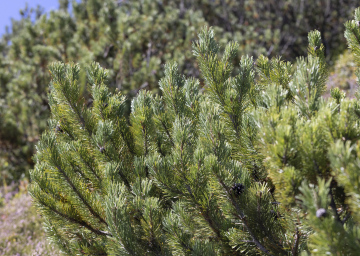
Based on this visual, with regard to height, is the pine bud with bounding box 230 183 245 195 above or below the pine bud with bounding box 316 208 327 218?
above

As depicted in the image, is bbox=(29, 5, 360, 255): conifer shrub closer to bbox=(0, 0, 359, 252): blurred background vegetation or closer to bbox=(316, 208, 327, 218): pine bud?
bbox=(316, 208, 327, 218): pine bud

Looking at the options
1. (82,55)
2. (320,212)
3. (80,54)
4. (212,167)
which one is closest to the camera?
(320,212)

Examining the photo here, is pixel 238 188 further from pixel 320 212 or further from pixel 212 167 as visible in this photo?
pixel 320 212

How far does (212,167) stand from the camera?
1.79 meters

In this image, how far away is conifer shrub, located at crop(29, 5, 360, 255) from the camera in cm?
156

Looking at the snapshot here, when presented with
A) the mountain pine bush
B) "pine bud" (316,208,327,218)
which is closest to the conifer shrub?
"pine bud" (316,208,327,218)

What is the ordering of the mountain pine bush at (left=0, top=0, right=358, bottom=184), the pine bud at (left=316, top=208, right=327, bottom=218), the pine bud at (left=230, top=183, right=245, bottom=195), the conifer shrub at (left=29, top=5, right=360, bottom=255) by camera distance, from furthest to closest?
the mountain pine bush at (left=0, top=0, right=358, bottom=184) → the pine bud at (left=230, top=183, right=245, bottom=195) → the conifer shrub at (left=29, top=5, right=360, bottom=255) → the pine bud at (left=316, top=208, right=327, bottom=218)

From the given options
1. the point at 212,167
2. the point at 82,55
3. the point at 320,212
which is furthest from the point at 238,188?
the point at 82,55

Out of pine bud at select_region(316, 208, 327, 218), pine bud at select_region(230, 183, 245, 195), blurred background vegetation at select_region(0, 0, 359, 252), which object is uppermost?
blurred background vegetation at select_region(0, 0, 359, 252)

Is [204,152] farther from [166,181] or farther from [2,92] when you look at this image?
[2,92]

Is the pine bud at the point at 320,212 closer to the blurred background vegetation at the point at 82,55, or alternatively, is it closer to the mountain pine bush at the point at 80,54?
the blurred background vegetation at the point at 82,55

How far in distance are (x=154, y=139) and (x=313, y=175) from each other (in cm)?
132

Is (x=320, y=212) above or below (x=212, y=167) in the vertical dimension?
below

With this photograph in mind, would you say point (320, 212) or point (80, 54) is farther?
point (80, 54)
